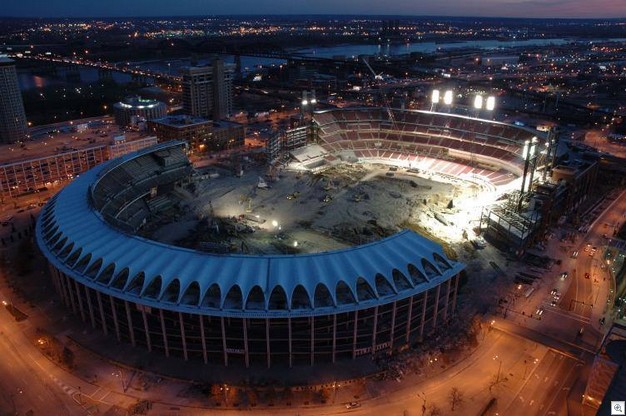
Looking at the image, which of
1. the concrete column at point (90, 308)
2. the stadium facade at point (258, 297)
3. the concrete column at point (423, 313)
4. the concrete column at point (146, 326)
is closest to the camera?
the stadium facade at point (258, 297)

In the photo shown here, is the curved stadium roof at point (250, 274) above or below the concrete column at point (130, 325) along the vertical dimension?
above

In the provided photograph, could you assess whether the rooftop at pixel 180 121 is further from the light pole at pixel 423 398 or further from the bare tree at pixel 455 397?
the bare tree at pixel 455 397

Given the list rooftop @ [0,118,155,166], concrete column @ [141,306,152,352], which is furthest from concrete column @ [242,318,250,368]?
rooftop @ [0,118,155,166]

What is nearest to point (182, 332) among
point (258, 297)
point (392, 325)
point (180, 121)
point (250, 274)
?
point (258, 297)

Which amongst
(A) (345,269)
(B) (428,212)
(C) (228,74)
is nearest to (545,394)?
(A) (345,269)

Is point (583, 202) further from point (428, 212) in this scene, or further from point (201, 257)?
point (201, 257)

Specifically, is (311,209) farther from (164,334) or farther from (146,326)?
(146,326)

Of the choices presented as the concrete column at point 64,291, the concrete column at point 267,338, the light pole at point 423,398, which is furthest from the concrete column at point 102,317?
the light pole at point 423,398
